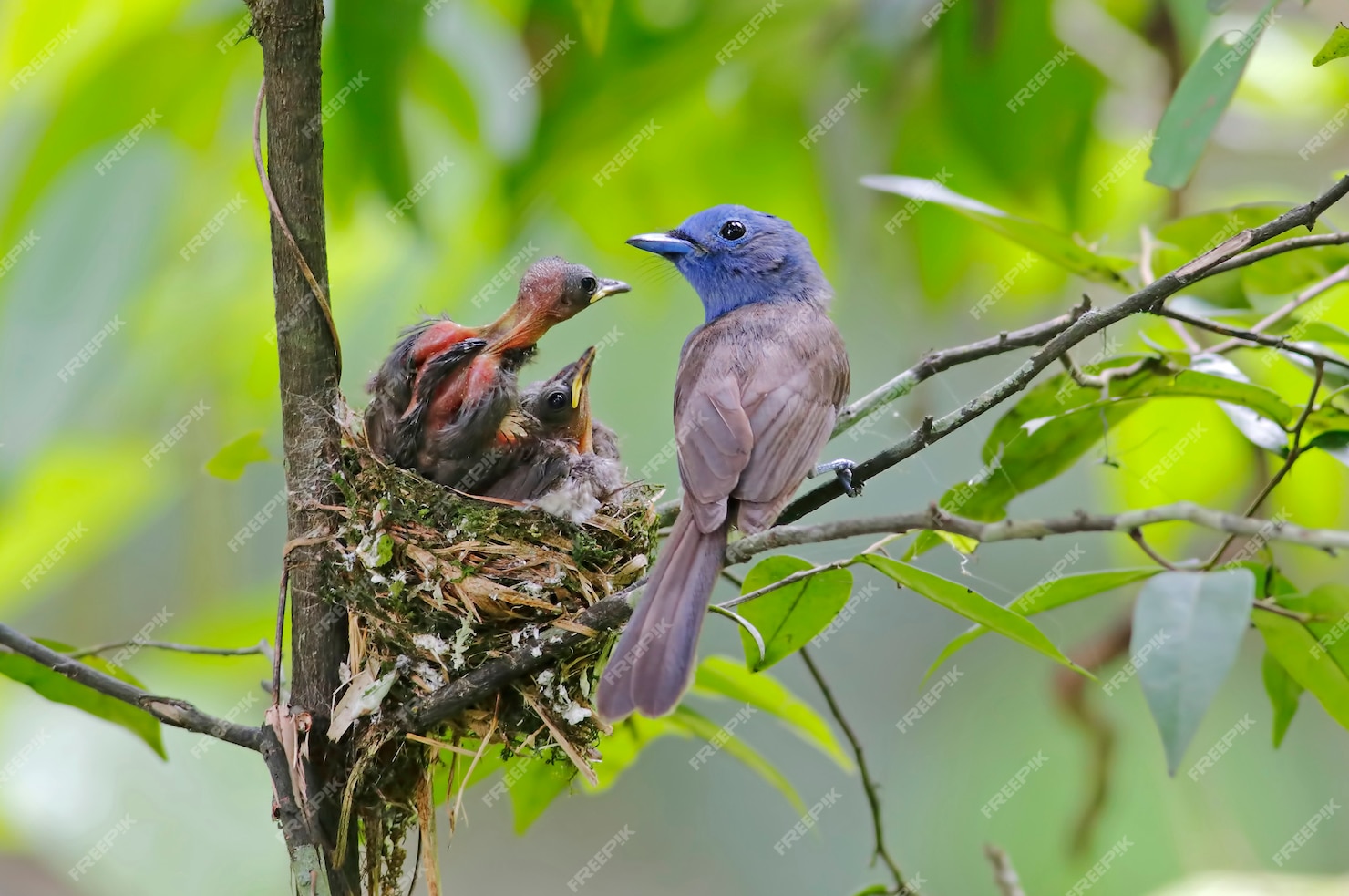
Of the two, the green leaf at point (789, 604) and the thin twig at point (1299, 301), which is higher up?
the green leaf at point (789, 604)

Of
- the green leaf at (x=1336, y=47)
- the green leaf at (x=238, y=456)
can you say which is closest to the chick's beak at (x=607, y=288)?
the green leaf at (x=238, y=456)

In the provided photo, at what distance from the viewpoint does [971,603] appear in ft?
4.70

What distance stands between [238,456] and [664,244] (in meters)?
1.20

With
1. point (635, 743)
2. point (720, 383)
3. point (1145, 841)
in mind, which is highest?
point (720, 383)

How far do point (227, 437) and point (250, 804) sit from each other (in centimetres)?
128

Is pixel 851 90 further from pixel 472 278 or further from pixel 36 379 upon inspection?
pixel 36 379

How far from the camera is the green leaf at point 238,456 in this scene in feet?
6.64

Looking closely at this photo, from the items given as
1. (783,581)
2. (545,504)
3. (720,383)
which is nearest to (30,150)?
(545,504)

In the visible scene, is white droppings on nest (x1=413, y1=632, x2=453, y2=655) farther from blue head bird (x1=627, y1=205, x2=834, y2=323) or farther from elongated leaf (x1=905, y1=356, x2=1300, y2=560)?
blue head bird (x1=627, y1=205, x2=834, y2=323)

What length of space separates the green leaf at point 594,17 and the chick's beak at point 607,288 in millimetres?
569

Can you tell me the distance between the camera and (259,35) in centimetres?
166

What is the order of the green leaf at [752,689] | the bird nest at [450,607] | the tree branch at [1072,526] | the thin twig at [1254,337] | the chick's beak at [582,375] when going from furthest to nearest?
the chick's beak at [582,375] < the green leaf at [752,689] < the bird nest at [450,607] < the thin twig at [1254,337] < the tree branch at [1072,526]

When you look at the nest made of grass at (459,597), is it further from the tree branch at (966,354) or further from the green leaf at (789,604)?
the tree branch at (966,354)

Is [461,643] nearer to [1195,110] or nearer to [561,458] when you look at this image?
[561,458]
